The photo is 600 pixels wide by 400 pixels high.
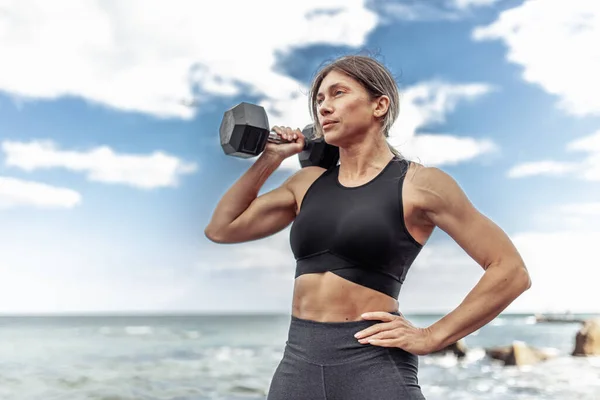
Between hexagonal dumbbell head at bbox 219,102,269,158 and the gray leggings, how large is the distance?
476 mm

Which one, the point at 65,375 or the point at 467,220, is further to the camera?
the point at 65,375

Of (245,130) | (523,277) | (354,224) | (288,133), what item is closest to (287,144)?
(288,133)

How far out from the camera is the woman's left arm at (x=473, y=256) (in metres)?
1.36

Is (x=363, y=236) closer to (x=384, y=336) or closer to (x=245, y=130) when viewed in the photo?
(x=384, y=336)

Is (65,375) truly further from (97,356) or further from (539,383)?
(539,383)

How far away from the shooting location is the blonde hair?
1.57 m

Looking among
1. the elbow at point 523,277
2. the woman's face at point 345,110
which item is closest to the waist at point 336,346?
the elbow at point 523,277

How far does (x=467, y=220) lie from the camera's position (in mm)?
1410

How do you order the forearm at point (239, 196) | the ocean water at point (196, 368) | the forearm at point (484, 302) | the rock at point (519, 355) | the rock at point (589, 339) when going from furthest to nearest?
the rock at point (519, 355) → the rock at point (589, 339) → the ocean water at point (196, 368) → the forearm at point (239, 196) → the forearm at point (484, 302)

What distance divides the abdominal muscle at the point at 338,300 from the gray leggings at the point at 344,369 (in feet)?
0.07

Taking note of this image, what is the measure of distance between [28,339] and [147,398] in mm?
9281

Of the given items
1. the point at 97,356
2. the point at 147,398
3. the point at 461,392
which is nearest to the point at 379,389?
the point at 461,392

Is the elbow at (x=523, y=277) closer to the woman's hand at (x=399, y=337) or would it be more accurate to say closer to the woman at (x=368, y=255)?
the woman at (x=368, y=255)

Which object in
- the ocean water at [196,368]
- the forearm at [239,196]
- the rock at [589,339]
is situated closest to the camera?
the forearm at [239,196]
